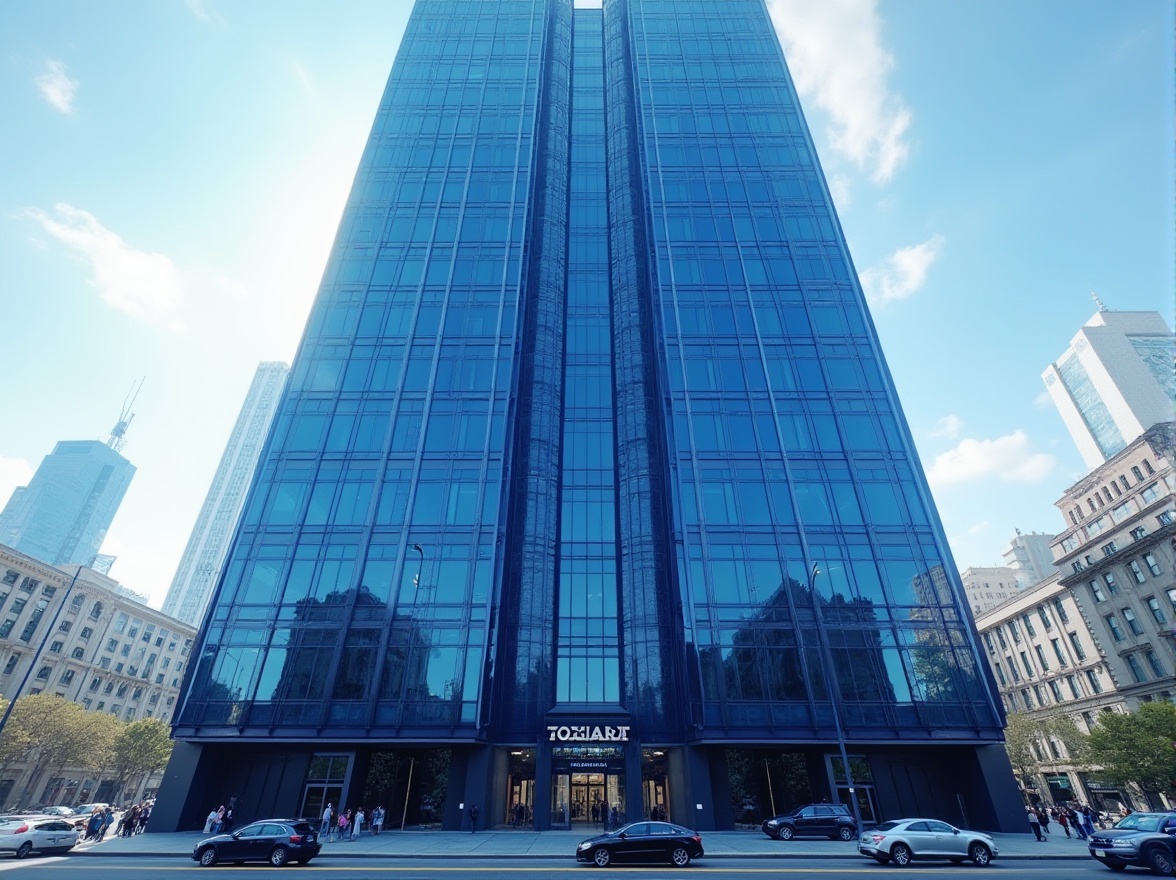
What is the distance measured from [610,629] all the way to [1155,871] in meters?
28.2

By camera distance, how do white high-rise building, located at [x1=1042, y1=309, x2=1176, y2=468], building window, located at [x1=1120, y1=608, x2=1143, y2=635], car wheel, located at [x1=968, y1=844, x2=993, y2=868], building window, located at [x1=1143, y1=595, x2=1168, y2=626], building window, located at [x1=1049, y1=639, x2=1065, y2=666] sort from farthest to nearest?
white high-rise building, located at [x1=1042, y1=309, x2=1176, y2=468] < building window, located at [x1=1049, y1=639, x2=1065, y2=666] < building window, located at [x1=1120, y1=608, x2=1143, y2=635] < building window, located at [x1=1143, y1=595, x2=1168, y2=626] < car wheel, located at [x1=968, y1=844, x2=993, y2=868]

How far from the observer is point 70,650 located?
77.2 metres

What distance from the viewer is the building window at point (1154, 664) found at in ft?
179

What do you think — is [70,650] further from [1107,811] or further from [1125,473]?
[1125,473]

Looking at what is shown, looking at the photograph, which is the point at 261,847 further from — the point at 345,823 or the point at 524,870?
the point at 345,823

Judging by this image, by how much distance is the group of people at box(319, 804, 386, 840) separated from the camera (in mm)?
30125

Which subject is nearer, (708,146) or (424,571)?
(424,571)

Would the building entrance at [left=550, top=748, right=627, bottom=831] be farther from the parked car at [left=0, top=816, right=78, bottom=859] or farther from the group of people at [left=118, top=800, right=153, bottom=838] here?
the parked car at [left=0, top=816, right=78, bottom=859]

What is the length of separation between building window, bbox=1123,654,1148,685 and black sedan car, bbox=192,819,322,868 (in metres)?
75.0

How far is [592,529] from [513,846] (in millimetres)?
22561

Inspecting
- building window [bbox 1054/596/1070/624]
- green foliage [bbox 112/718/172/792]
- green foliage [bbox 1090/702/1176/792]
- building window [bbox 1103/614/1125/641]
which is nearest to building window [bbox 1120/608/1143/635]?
building window [bbox 1103/614/1125/641]

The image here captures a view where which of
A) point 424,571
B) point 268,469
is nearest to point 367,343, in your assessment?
point 268,469

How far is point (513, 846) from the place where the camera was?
84.9 ft

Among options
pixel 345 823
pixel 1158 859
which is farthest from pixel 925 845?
pixel 345 823
